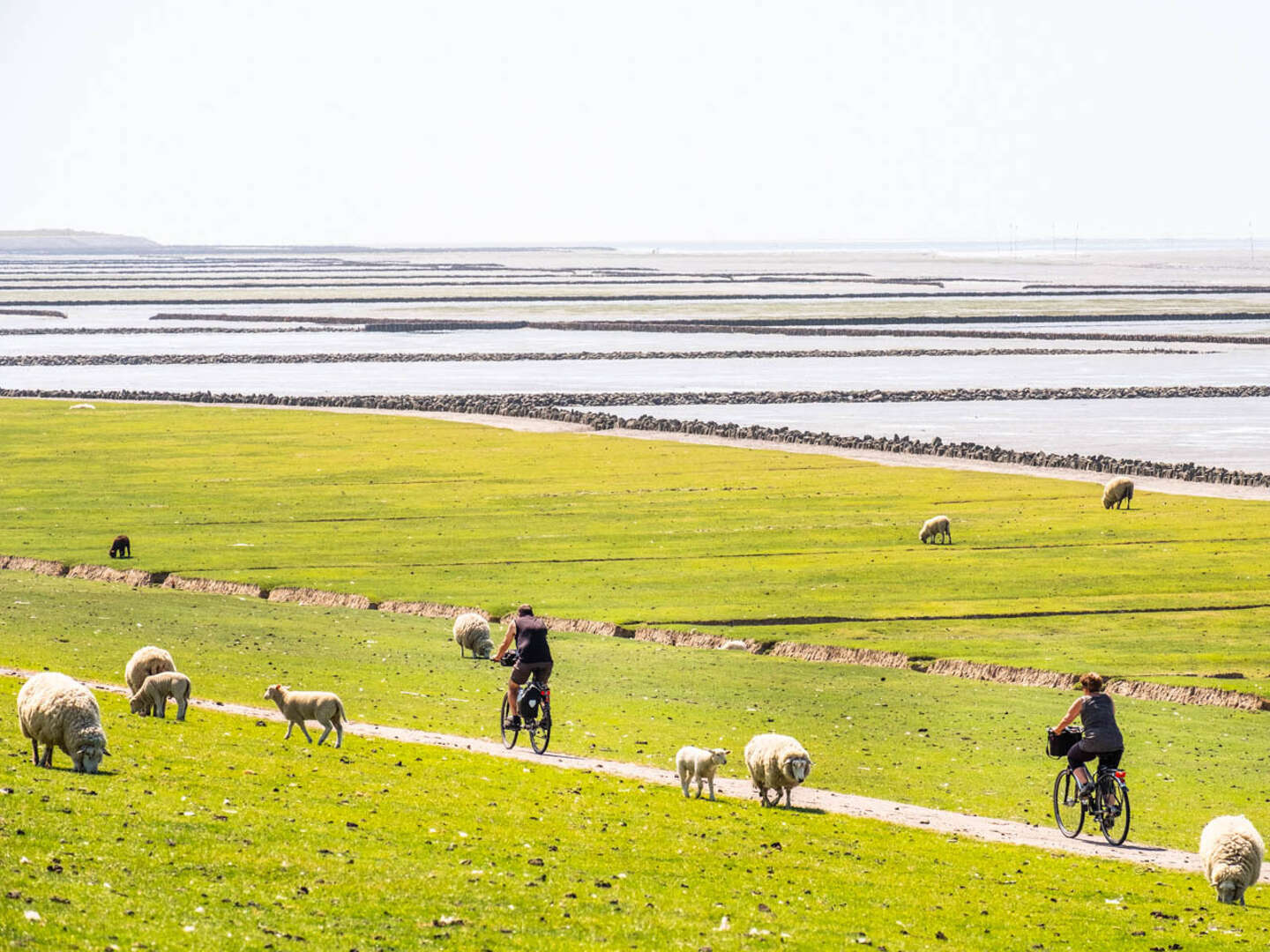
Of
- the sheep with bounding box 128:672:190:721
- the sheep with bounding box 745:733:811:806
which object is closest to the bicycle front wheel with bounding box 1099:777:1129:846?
the sheep with bounding box 745:733:811:806

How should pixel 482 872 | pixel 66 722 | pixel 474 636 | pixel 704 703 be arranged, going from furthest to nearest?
pixel 474 636, pixel 704 703, pixel 66 722, pixel 482 872

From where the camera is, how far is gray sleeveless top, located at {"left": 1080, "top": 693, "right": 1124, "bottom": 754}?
1003 inches

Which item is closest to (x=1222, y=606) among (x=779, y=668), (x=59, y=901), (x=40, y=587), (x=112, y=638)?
(x=779, y=668)

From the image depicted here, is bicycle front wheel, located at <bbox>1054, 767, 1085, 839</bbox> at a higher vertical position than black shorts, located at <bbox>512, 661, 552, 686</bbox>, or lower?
lower

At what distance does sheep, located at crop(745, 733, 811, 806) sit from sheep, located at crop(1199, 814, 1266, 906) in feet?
20.1

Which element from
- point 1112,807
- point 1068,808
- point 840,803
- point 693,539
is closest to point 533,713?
point 840,803

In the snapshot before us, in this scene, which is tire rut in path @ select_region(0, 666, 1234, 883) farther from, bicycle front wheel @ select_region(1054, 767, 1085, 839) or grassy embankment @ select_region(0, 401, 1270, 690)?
grassy embankment @ select_region(0, 401, 1270, 690)

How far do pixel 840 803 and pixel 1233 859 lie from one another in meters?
7.27

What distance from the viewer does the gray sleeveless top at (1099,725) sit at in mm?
25484

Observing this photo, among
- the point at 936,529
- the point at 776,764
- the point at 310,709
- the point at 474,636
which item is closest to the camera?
the point at 776,764

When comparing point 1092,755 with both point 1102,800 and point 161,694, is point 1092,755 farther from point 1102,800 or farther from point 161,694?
point 161,694

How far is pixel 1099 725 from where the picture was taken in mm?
25562

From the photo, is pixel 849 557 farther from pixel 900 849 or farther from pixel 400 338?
pixel 400 338

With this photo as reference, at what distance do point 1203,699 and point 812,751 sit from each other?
10.6 metres
